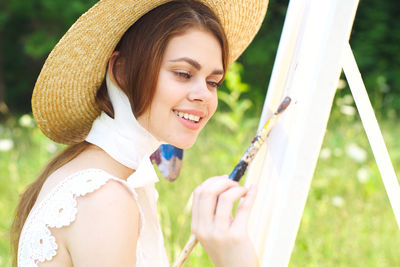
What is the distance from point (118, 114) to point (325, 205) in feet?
6.22

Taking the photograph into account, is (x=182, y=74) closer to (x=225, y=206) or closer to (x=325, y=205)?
(x=225, y=206)

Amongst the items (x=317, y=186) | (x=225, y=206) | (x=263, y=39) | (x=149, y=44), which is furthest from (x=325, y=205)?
(x=263, y=39)

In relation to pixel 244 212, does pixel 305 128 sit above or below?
above

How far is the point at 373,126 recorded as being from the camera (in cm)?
109

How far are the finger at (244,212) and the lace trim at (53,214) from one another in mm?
331

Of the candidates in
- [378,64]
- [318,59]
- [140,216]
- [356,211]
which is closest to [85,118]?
[140,216]

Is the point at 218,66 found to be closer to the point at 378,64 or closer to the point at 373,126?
the point at 373,126

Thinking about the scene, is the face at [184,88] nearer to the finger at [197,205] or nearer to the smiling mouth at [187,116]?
the smiling mouth at [187,116]

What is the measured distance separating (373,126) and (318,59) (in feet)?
0.86

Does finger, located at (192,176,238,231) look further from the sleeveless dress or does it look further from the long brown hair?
the long brown hair

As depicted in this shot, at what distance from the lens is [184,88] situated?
4.26 feet

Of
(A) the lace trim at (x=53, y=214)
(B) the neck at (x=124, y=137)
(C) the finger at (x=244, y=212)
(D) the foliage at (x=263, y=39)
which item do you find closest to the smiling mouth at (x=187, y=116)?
(B) the neck at (x=124, y=137)

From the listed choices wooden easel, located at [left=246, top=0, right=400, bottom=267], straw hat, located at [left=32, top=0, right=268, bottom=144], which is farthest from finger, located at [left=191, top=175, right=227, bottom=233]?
straw hat, located at [left=32, top=0, right=268, bottom=144]

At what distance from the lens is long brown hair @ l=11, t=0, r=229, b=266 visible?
131 centimetres
